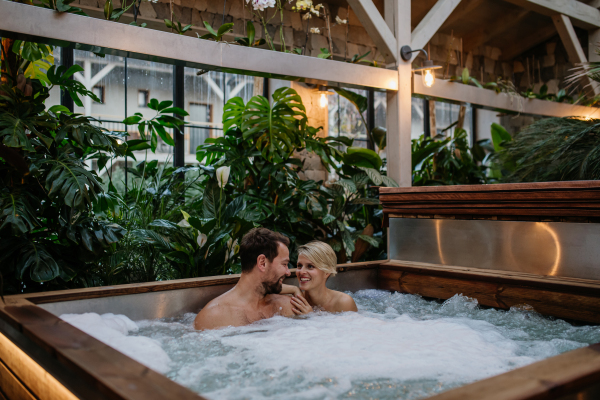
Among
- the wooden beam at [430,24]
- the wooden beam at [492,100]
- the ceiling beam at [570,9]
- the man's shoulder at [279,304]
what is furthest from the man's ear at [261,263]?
the ceiling beam at [570,9]

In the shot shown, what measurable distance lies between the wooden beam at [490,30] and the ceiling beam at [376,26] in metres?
4.04

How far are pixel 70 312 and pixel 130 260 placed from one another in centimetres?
129

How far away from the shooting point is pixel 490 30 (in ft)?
25.9

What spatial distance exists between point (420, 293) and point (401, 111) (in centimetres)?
201

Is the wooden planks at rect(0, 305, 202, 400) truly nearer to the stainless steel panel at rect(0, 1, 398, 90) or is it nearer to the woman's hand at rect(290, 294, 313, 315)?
the woman's hand at rect(290, 294, 313, 315)

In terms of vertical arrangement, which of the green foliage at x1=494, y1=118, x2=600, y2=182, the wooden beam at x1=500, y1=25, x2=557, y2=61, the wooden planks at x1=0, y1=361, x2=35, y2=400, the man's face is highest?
the wooden beam at x1=500, y1=25, x2=557, y2=61

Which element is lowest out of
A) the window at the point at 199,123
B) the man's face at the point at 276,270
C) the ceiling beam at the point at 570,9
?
the man's face at the point at 276,270

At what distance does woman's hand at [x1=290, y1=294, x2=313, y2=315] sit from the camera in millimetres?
2549

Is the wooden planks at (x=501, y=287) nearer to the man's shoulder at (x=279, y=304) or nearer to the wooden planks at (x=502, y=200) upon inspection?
the wooden planks at (x=502, y=200)

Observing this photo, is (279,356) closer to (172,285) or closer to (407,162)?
(172,285)

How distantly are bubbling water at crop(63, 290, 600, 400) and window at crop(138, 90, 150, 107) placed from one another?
11.6ft

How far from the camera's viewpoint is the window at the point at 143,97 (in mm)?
5426

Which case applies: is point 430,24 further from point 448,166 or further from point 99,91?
point 99,91

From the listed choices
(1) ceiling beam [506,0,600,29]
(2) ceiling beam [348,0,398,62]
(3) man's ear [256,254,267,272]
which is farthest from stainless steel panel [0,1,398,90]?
(1) ceiling beam [506,0,600,29]
